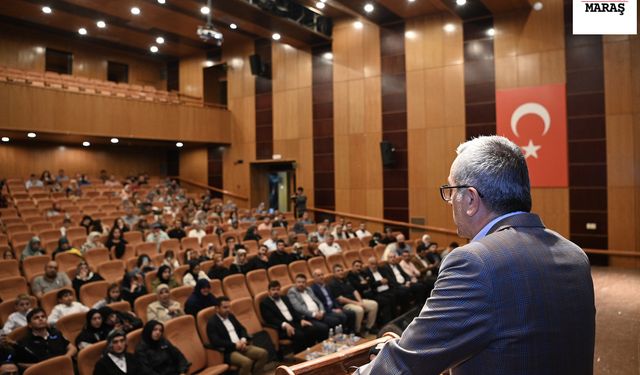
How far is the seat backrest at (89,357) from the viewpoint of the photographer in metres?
3.68

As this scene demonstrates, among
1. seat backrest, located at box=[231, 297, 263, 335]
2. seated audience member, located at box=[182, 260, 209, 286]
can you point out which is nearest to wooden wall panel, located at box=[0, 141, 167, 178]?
A: seated audience member, located at box=[182, 260, 209, 286]

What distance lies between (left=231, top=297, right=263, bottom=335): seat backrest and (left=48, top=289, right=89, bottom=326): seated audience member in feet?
4.98

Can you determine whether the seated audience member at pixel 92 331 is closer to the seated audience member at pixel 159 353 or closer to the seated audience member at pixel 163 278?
the seated audience member at pixel 159 353

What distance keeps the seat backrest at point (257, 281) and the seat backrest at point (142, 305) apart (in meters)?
1.35

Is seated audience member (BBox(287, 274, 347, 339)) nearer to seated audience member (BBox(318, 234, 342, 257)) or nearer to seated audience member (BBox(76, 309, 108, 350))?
seated audience member (BBox(76, 309, 108, 350))

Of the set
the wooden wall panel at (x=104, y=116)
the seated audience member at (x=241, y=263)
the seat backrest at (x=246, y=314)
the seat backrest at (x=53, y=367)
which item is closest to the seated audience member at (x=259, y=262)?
the seated audience member at (x=241, y=263)

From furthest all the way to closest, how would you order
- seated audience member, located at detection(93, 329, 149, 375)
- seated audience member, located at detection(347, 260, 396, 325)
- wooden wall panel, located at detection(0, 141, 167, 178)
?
wooden wall panel, located at detection(0, 141, 167, 178), seated audience member, located at detection(347, 260, 396, 325), seated audience member, located at detection(93, 329, 149, 375)

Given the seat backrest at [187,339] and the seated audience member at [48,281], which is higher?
the seated audience member at [48,281]

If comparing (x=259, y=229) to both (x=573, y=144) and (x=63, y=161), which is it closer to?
(x=573, y=144)

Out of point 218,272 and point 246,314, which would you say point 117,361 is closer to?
point 246,314

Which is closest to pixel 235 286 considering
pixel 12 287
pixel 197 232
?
pixel 12 287

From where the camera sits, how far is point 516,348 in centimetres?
83

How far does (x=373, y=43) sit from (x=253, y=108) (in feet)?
13.8

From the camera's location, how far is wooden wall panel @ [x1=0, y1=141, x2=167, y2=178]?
42.0 feet
